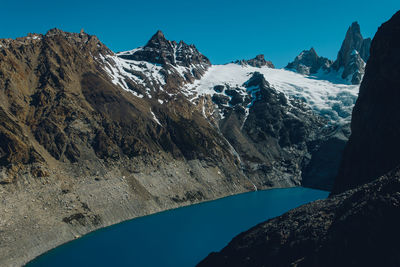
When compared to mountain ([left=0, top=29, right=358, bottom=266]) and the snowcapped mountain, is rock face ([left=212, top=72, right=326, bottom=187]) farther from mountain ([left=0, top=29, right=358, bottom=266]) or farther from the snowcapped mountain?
mountain ([left=0, top=29, right=358, bottom=266])

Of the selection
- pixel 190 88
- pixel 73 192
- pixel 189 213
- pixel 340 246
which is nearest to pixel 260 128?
pixel 190 88

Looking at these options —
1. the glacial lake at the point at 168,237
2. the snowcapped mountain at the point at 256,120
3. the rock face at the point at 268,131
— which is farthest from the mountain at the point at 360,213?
the rock face at the point at 268,131

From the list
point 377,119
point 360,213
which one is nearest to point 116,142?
point 377,119

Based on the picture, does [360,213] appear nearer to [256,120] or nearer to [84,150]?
[84,150]

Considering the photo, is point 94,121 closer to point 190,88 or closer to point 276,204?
point 276,204

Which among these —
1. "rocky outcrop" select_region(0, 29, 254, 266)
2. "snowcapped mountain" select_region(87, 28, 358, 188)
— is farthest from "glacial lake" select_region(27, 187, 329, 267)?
"snowcapped mountain" select_region(87, 28, 358, 188)
